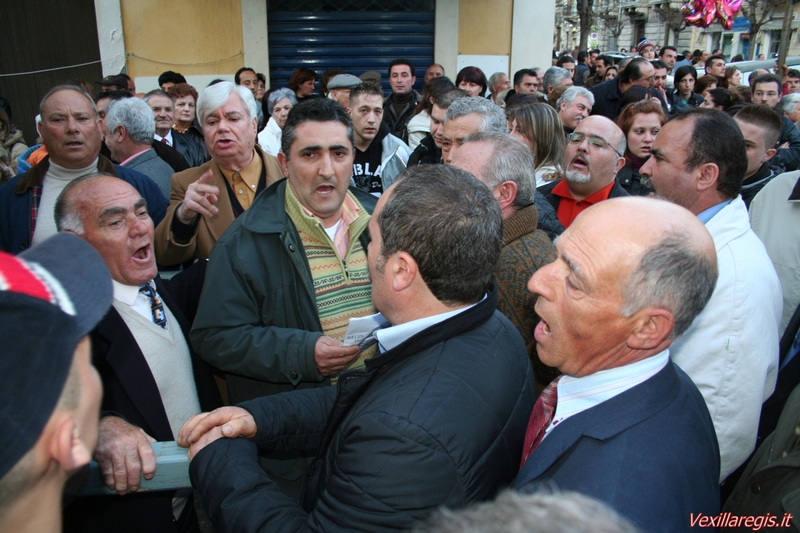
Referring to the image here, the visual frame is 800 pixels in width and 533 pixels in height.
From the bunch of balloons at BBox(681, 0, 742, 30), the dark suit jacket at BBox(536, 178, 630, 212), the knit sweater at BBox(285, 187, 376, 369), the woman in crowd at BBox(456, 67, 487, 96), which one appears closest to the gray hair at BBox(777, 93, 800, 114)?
the woman in crowd at BBox(456, 67, 487, 96)

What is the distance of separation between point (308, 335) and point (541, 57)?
36.5 feet

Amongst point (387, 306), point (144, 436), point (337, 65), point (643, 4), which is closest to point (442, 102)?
point (387, 306)

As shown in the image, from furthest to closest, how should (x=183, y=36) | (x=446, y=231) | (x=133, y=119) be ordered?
(x=183, y=36)
(x=133, y=119)
(x=446, y=231)

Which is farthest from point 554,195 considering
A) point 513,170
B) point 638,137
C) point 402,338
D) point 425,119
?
point 402,338

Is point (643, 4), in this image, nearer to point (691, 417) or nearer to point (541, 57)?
point (541, 57)

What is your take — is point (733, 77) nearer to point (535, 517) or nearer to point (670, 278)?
point (670, 278)

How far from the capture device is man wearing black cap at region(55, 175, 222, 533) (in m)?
2.04

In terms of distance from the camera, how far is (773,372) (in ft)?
7.57

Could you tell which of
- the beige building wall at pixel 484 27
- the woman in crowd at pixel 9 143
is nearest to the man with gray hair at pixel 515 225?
the woman in crowd at pixel 9 143

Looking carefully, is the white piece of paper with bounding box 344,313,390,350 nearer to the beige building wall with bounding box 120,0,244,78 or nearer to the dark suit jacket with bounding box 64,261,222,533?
the dark suit jacket with bounding box 64,261,222,533

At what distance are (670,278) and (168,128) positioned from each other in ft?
19.3

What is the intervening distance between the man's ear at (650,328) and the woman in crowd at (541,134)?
Result: 9.61ft

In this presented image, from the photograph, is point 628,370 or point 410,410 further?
point 628,370

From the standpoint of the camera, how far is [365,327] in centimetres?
204
